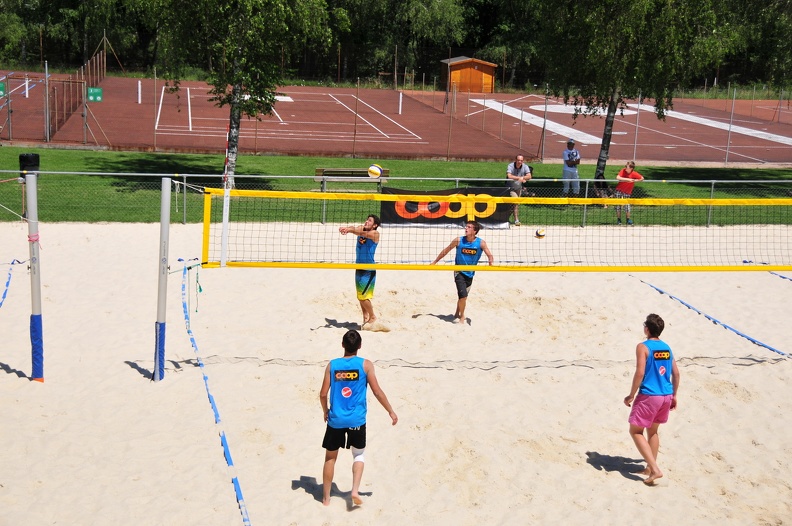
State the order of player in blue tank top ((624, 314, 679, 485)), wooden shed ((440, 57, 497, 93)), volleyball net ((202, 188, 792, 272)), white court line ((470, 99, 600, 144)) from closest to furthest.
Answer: player in blue tank top ((624, 314, 679, 485)), volleyball net ((202, 188, 792, 272)), white court line ((470, 99, 600, 144)), wooden shed ((440, 57, 497, 93))

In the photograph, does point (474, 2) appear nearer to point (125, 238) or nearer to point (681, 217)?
point (681, 217)

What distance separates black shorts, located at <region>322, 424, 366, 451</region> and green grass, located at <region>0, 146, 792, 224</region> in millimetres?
10164

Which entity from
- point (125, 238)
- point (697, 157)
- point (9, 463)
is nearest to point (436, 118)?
point (697, 157)

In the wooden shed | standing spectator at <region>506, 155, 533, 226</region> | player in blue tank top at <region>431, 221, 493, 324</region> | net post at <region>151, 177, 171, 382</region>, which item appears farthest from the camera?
the wooden shed

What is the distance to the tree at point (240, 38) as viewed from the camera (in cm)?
2016

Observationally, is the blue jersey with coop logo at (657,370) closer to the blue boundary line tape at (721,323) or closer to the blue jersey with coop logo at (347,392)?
the blue jersey with coop logo at (347,392)

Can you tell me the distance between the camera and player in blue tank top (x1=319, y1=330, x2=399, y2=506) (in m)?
7.54

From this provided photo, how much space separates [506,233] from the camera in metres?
18.7

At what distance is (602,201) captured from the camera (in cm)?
1199

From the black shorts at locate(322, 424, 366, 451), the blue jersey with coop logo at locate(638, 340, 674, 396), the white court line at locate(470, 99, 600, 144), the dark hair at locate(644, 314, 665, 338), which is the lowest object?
the black shorts at locate(322, 424, 366, 451)

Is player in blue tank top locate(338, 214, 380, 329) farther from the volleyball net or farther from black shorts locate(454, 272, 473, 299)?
the volleyball net

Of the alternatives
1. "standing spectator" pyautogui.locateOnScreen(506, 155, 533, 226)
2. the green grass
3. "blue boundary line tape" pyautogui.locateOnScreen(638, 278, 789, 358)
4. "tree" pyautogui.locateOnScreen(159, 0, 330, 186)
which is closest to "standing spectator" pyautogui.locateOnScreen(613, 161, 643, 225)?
the green grass

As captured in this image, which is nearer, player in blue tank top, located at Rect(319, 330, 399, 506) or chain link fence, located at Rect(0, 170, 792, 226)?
player in blue tank top, located at Rect(319, 330, 399, 506)

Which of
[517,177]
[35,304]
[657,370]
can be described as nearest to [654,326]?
[657,370]
